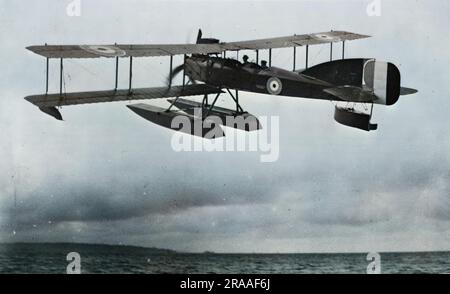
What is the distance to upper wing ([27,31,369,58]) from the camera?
31.4ft

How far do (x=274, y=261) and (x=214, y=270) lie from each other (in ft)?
4.13

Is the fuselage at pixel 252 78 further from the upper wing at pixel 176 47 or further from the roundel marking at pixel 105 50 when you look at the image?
the roundel marking at pixel 105 50

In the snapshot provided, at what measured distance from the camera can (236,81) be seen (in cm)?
1123

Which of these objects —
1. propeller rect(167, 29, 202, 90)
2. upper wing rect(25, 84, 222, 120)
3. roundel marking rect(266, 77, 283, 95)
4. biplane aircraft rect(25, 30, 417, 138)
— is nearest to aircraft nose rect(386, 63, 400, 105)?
biplane aircraft rect(25, 30, 417, 138)

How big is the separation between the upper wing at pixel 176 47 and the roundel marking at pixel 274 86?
1.78 ft

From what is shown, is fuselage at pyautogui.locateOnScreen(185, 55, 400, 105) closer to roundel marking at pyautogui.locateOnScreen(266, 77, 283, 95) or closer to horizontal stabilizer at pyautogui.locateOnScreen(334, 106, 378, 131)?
roundel marking at pyautogui.locateOnScreen(266, 77, 283, 95)

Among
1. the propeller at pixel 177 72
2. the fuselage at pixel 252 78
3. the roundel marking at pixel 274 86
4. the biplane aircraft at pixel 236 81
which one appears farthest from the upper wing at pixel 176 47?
the propeller at pixel 177 72

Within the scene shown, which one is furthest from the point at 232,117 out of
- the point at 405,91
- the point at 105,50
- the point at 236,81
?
the point at 405,91

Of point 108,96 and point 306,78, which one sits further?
point 306,78

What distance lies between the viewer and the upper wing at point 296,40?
10977 mm

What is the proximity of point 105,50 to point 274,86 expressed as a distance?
276cm

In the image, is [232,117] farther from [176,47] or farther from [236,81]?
[176,47]
